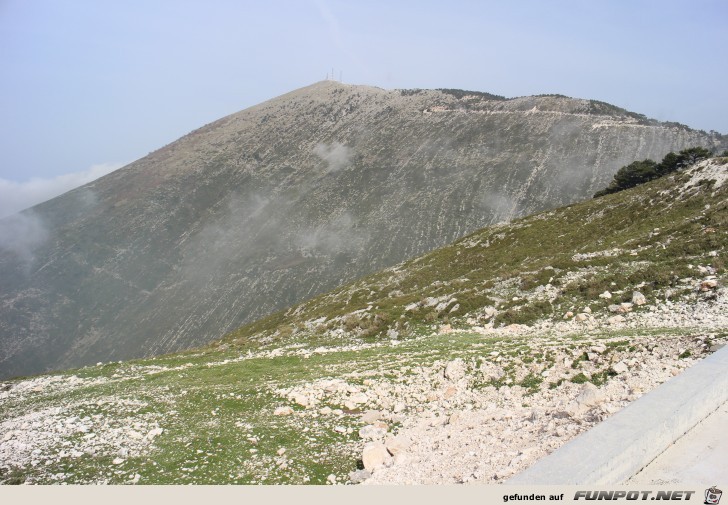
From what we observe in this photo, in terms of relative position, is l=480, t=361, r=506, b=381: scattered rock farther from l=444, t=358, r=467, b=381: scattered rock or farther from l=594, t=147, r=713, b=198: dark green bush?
l=594, t=147, r=713, b=198: dark green bush

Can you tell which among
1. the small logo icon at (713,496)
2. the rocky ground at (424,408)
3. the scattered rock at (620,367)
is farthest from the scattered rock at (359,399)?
the small logo icon at (713,496)

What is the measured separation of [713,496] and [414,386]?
1267 centimetres

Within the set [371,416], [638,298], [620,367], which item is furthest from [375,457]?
[638,298]

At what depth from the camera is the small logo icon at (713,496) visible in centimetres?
725

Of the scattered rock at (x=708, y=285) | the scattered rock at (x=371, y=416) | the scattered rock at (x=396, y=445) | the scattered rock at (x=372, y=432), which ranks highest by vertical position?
the scattered rock at (x=708, y=285)

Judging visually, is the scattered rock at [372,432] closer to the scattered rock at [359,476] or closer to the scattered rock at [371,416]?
the scattered rock at [371,416]

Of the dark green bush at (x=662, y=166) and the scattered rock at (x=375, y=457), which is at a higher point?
the dark green bush at (x=662, y=166)

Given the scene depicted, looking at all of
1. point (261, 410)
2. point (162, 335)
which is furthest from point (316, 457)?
point (162, 335)

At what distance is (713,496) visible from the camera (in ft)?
24.0

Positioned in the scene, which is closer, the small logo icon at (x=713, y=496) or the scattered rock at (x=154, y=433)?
the small logo icon at (x=713, y=496)

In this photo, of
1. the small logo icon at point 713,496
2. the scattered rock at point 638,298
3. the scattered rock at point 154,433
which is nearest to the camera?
the small logo icon at point 713,496

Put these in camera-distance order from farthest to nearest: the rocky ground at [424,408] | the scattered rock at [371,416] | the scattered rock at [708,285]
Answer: the scattered rock at [708,285] → the scattered rock at [371,416] → the rocky ground at [424,408]

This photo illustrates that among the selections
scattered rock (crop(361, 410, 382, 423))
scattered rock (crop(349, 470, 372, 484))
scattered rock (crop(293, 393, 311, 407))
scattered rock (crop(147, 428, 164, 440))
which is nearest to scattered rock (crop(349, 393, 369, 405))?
scattered rock (crop(361, 410, 382, 423))

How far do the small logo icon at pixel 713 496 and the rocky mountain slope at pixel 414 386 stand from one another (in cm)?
344
